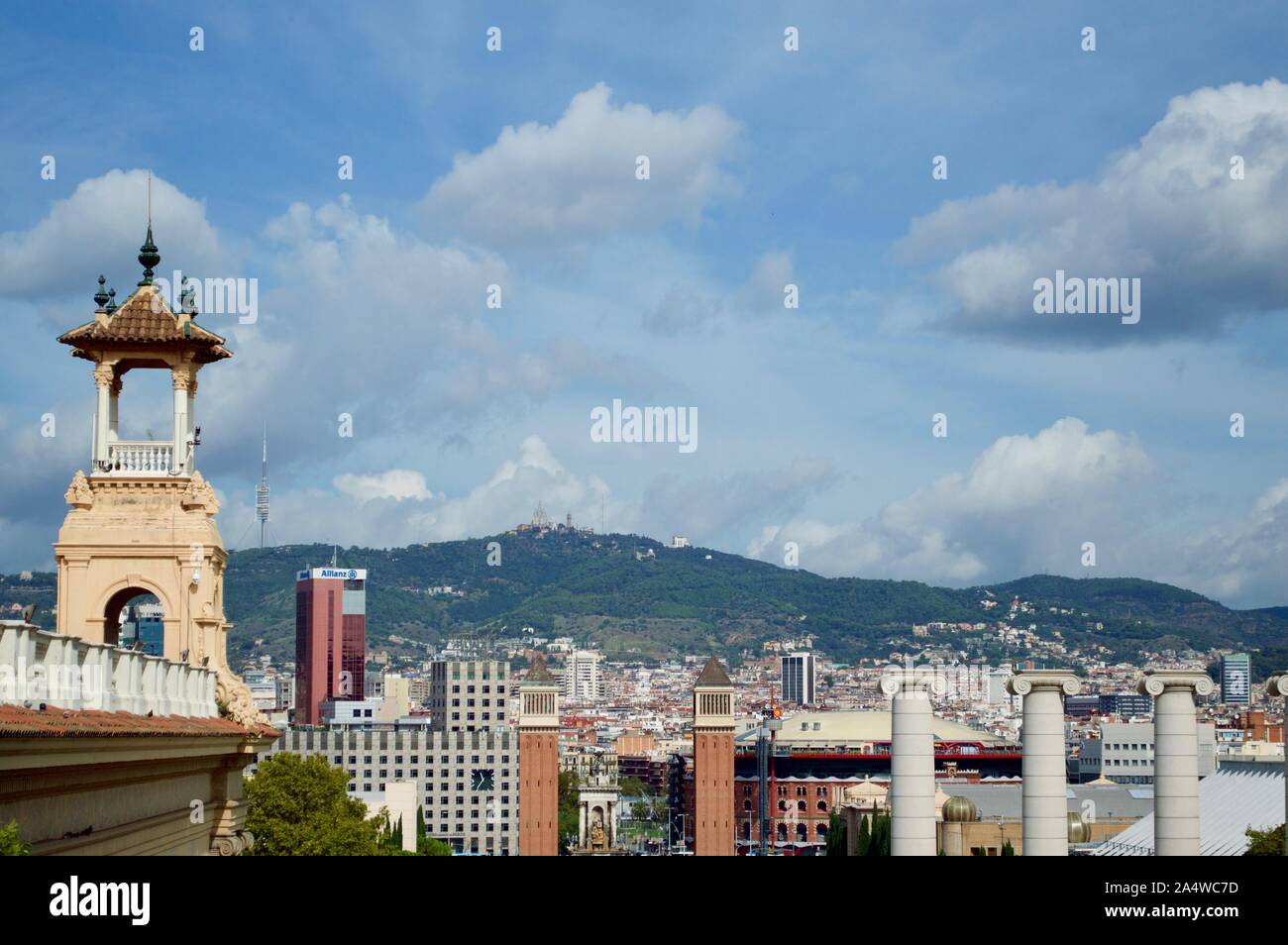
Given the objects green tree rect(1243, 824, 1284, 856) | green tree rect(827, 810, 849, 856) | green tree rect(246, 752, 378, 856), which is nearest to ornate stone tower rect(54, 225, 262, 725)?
green tree rect(246, 752, 378, 856)

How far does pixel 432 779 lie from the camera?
189500 millimetres

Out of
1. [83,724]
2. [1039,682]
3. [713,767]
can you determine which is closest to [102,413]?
[83,724]

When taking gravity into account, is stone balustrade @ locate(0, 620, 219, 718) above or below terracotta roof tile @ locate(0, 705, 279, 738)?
above

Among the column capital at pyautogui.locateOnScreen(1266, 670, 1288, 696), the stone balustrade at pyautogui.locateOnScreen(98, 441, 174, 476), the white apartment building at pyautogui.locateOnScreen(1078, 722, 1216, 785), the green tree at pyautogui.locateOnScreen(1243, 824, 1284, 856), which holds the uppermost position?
the stone balustrade at pyautogui.locateOnScreen(98, 441, 174, 476)

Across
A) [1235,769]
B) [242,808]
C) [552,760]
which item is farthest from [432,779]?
[242,808]

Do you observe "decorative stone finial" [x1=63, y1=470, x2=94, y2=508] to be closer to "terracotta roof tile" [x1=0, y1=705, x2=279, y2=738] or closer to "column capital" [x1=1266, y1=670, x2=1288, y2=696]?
"terracotta roof tile" [x1=0, y1=705, x2=279, y2=738]

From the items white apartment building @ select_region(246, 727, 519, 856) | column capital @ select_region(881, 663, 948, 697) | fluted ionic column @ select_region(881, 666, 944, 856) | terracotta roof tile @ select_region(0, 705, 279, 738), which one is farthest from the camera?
white apartment building @ select_region(246, 727, 519, 856)

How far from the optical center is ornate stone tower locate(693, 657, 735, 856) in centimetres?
16312

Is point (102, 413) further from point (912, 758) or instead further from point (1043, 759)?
point (1043, 759)

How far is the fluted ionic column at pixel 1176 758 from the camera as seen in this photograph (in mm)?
29141

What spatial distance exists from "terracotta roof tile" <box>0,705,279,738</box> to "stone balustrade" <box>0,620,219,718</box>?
165mm
